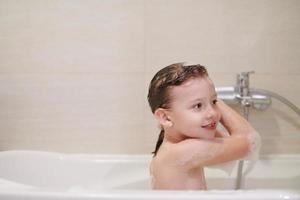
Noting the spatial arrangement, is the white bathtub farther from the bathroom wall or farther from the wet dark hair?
the wet dark hair

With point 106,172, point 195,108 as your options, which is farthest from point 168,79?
point 106,172

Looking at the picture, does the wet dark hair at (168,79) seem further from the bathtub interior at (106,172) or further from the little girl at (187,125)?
the bathtub interior at (106,172)

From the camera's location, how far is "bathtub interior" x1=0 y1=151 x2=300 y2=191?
1.12 meters

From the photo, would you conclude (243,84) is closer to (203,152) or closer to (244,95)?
(244,95)

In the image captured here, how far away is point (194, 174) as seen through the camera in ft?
2.73

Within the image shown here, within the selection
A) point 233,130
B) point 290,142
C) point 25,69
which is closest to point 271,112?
point 290,142

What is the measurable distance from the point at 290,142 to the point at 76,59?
0.88 m

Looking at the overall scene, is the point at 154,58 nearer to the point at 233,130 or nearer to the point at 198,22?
the point at 198,22

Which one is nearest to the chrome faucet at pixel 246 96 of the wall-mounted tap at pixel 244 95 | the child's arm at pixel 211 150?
the wall-mounted tap at pixel 244 95

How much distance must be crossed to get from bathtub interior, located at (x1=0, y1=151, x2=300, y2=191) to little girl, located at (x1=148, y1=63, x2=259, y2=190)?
0.33 metres

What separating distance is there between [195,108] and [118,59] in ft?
1.48

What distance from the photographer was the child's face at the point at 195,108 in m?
0.77

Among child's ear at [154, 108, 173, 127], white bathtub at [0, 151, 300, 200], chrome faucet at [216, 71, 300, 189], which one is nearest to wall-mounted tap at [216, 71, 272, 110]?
chrome faucet at [216, 71, 300, 189]

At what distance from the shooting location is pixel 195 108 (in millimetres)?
787
